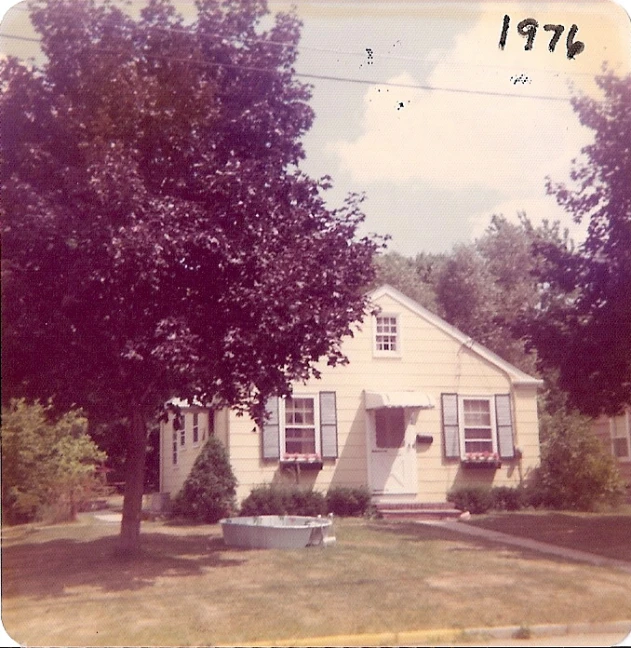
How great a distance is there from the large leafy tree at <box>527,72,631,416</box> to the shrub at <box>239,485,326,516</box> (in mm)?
5013

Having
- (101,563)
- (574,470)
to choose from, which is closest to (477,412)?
(574,470)

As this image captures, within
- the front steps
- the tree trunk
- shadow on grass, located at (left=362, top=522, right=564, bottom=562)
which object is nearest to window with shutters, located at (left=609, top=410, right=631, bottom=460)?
Result: the front steps

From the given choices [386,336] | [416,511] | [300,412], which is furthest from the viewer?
[386,336]

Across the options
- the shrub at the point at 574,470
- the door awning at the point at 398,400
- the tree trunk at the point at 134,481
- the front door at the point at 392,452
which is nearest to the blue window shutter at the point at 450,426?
the door awning at the point at 398,400

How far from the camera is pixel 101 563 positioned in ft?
29.6

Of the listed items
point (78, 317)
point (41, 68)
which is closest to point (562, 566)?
point (78, 317)

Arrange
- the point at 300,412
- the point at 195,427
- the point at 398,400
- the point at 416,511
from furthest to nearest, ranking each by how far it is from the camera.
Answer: the point at 195,427, the point at 300,412, the point at 398,400, the point at 416,511

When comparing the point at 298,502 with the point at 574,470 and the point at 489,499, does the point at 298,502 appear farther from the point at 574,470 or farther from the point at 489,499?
the point at 574,470

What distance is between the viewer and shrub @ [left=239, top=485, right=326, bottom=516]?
13258 millimetres

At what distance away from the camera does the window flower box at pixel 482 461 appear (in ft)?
48.0

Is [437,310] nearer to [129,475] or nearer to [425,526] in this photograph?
[425,526]

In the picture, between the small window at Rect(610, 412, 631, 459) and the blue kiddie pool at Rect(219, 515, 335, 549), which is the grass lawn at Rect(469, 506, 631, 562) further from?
the blue kiddie pool at Rect(219, 515, 335, 549)

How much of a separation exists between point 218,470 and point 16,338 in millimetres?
6341

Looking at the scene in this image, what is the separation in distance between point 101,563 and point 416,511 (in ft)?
21.6
